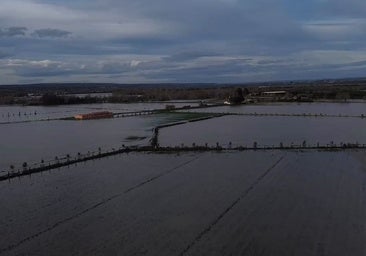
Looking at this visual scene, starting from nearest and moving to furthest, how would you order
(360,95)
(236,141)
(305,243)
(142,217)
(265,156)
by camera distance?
(305,243)
(142,217)
(265,156)
(236,141)
(360,95)

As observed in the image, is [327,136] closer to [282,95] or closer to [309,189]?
[309,189]

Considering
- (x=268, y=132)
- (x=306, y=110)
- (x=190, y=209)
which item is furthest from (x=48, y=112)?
(x=190, y=209)

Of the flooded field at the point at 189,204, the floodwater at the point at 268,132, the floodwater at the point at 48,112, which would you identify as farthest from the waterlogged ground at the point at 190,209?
the floodwater at the point at 48,112

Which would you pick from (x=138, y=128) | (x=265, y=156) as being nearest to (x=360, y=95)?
(x=138, y=128)

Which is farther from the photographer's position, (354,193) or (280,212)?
(354,193)

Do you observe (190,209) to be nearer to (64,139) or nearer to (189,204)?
(189,204)

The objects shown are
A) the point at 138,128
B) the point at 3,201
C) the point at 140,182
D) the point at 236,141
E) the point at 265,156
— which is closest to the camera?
the point at 3,201
